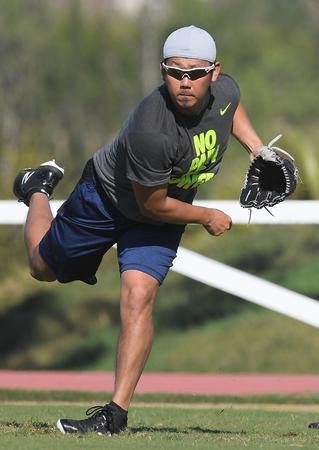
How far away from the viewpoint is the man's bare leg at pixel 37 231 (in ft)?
24.3

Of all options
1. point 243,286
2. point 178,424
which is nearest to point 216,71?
point 178,424

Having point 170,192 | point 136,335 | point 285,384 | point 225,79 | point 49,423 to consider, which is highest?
point 225,79

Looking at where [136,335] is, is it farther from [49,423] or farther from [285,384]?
[285,384]

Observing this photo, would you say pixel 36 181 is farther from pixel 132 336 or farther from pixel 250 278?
pixel 250 278

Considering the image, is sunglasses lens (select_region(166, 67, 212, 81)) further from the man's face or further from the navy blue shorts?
the navy blue shorts

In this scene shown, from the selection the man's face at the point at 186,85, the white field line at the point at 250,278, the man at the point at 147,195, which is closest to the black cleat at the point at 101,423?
the man at the point at 147,195

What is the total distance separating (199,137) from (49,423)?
1.89 m

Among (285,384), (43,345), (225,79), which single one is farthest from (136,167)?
(43,345)

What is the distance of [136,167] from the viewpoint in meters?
6.43

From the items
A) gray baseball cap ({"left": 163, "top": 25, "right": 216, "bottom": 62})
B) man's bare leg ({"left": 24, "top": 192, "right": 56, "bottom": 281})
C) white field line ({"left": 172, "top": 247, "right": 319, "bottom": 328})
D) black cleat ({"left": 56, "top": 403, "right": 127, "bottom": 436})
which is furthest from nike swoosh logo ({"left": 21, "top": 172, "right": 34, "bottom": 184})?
white field line ({"left": 172, "top": 247, "right": 319, "bottom": 328})

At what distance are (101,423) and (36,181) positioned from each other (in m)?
1.93

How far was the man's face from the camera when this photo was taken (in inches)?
253

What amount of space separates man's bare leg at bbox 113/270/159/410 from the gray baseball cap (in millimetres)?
1193

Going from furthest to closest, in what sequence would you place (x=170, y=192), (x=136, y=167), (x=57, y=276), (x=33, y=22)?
(x=33, y=22), (x=57, y=276), (x=170, y=192), (x=136, y=167)
